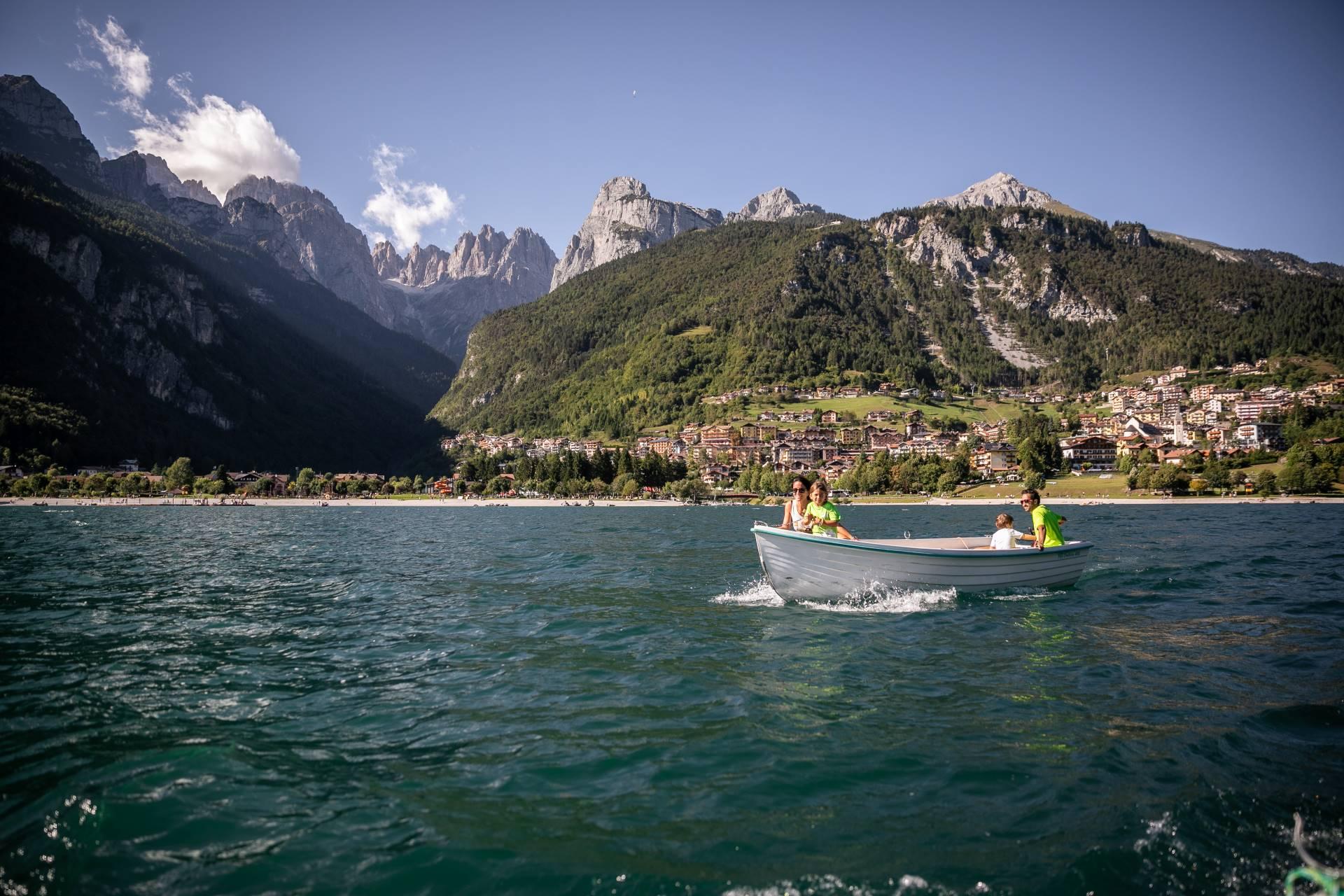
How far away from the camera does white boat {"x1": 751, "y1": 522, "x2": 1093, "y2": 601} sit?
16500 mm

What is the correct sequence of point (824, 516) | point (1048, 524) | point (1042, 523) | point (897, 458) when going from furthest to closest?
point (897, 458) < point (1048, 524) < point (1042, 523) < point (824, 516)

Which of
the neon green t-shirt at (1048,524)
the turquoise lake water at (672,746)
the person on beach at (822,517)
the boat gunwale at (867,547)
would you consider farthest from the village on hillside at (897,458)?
the turquoise lake water at (672,746)

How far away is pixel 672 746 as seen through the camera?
791 centimetres

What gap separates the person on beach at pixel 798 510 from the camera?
57.1ft

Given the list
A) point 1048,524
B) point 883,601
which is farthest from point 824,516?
point 1048,524

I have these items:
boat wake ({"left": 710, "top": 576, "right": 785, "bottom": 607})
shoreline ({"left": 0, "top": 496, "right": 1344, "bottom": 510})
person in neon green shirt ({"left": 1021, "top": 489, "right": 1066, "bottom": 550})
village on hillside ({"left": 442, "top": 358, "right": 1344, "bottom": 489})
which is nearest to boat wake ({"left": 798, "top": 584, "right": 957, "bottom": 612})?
boat wake ({"left": 710, "top": 576, "right": 785, "bottom": 607})

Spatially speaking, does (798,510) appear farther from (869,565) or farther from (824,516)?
(869,565)

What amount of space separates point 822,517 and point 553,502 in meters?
137

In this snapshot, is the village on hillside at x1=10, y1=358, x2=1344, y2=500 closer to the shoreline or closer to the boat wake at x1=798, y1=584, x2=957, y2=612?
the shoreline

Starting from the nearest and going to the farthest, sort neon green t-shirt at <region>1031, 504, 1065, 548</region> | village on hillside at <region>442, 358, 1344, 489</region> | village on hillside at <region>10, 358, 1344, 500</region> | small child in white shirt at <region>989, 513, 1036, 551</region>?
small child in white shirt at <region>989, 513, 1036, 551</region>, neon green t-shirt at <region>1031, 504, 1065, 548</region>, village on hillside at <region>10, 358, 1344, 500</region>, village on hillside at <region>442, 358, 1344, 489</region>

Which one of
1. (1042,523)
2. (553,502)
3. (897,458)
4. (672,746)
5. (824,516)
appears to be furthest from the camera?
(897,458)

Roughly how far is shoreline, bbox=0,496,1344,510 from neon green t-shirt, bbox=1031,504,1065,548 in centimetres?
9508

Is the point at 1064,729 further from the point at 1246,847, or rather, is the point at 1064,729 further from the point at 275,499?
the point at 275,499

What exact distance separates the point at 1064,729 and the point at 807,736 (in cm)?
313
